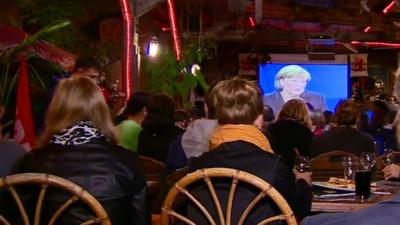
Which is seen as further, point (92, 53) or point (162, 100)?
point (92, 53)

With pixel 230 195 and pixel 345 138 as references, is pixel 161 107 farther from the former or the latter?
pixel 230 195

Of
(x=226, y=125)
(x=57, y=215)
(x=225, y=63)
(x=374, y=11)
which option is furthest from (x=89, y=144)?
(x=225, y=63)

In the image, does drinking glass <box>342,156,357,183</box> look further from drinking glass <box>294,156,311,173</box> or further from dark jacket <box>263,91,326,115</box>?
dark jacket <box>263,91,326,115</box>

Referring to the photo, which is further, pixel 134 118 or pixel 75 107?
pixel 134 118

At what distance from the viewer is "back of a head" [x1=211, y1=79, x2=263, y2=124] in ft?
9.14

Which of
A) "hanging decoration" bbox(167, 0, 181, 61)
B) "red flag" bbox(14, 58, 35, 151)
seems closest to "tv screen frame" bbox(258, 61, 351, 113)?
"hanging decoration" bbox(167, 0, 181, 61)

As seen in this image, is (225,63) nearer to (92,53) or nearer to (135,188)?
(92,53)

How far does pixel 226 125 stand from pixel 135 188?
47cm

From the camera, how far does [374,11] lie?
14.1 m

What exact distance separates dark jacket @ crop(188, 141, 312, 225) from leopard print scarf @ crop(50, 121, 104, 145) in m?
0.45

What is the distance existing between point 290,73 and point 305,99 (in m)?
0.81

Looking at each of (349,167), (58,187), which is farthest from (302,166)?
(58,187)

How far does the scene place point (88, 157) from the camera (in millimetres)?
2521

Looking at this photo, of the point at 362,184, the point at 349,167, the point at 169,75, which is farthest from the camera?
the point at 169,75
